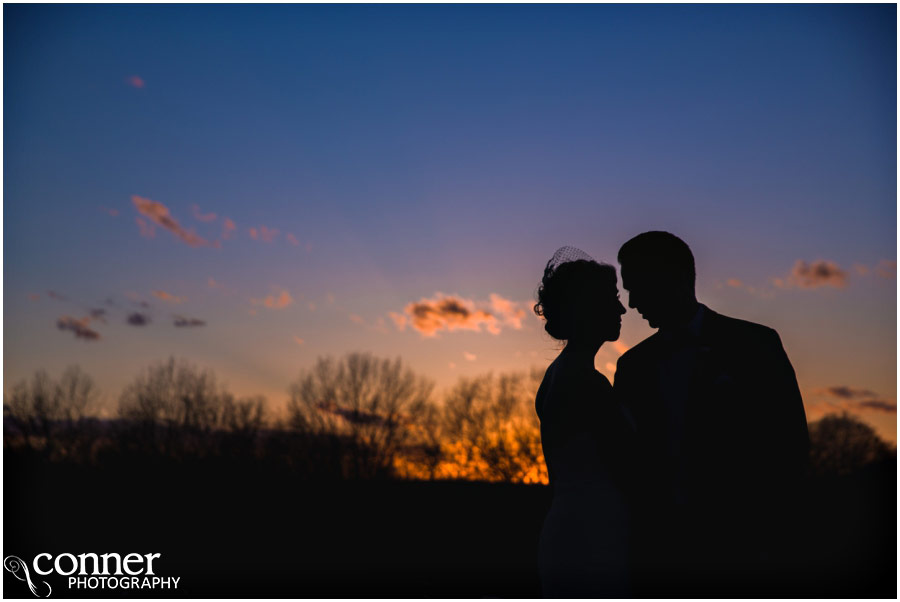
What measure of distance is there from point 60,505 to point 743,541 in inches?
1007

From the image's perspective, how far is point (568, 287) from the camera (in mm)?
4637

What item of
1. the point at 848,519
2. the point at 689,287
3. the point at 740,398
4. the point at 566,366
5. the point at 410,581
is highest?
the point at 689,287

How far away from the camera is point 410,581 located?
763 inches

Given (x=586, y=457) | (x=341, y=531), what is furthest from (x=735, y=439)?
(x=341, y=531)

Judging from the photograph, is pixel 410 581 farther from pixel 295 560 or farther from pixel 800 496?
pixel 800 496

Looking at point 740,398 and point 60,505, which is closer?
point 740,398

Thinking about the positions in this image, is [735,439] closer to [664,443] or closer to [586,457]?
[664,443]

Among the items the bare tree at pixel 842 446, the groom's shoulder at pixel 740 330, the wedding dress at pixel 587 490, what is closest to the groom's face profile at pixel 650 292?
the groom's shoulder at pixel 740 330

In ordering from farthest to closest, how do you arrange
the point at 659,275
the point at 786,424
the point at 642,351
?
the point at 642,351 → the point at 659,275 → the point at 786,424

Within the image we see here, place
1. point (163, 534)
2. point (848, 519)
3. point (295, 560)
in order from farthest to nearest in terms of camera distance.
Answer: point (163, 534) < point (295, 560) < point (848, 519)

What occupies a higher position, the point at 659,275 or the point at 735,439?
the point at 659,275

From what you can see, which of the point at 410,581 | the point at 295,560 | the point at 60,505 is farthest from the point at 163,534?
the point at 410,581

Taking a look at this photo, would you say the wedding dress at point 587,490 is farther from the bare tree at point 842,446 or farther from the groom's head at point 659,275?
the bare tree at point 842,446

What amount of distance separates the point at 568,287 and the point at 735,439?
1.37 meters
